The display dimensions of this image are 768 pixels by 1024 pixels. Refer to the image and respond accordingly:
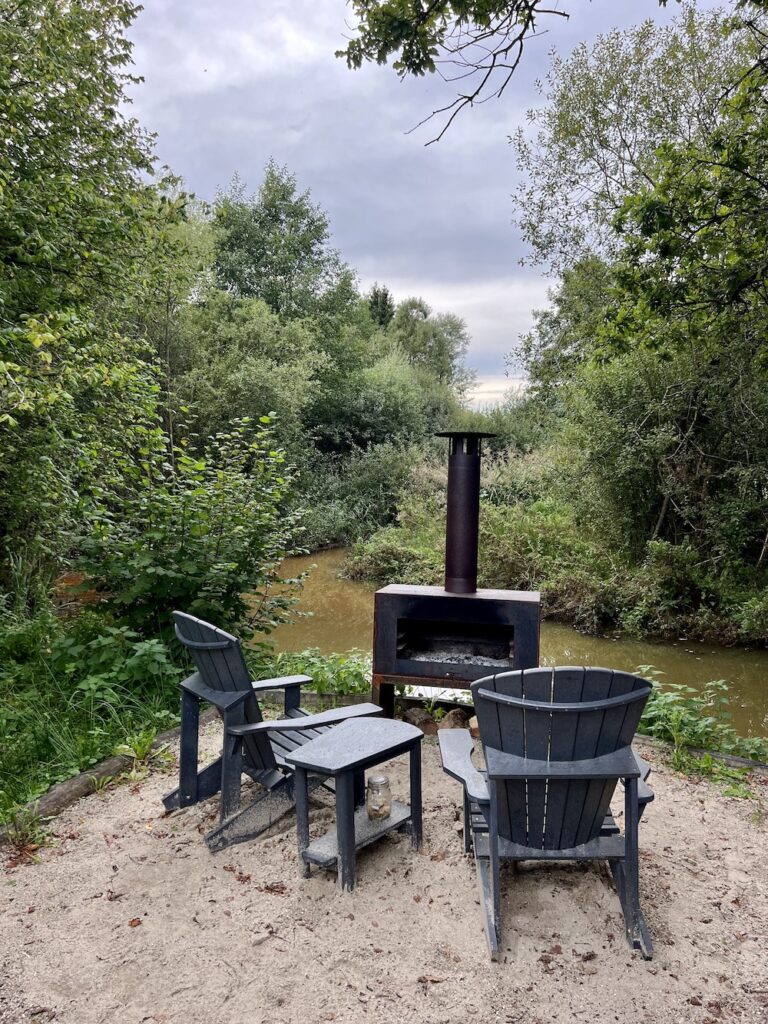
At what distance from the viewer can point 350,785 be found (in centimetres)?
233

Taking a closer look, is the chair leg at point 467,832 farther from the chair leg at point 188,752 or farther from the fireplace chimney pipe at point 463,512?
the fireplace chimney pipe at point 463,512

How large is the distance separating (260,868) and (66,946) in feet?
2.19

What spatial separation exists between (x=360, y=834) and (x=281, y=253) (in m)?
18.2

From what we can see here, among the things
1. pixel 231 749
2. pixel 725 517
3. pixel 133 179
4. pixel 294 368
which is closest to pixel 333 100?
pixel 133 179

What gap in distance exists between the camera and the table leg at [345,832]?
2316 mm

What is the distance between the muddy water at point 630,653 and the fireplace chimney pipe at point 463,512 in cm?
295

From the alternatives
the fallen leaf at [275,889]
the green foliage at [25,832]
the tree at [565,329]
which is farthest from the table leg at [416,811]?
the tree at [565,329]

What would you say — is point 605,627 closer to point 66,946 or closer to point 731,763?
point 731,763

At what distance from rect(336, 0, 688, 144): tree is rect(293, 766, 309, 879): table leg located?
3151 millimetres

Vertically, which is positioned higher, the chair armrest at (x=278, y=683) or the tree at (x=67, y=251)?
the tree at (x=67, y=251)

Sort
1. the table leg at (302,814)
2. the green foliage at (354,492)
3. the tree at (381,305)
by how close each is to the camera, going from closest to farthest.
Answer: the table leg at (302,814)
the green foliage at (354,492)
the tree at (381,305)

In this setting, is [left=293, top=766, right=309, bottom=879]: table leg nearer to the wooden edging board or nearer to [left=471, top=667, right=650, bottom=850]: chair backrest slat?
[left=471, top=667, right=650, bottom=850]: chair backrest slat

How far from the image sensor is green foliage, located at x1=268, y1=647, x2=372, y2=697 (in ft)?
14.6

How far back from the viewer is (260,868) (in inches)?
98.0
